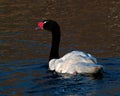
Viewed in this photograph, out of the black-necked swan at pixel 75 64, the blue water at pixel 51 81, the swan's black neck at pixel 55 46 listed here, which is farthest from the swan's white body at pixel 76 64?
the swan's black neck at pixel 55 46

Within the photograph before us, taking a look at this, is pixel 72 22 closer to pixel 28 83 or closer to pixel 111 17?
pixel 111 17

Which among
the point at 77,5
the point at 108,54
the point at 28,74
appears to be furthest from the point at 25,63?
the point at 77,5

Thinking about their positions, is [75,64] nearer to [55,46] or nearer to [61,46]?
[55,46]

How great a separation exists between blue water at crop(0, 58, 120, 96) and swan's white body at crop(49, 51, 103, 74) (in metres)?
0.16

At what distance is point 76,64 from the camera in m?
15.6

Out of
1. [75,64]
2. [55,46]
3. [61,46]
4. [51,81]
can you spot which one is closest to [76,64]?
[75,64]

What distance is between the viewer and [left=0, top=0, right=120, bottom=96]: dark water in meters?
14.6

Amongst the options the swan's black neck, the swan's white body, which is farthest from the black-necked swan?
the swan's black neck

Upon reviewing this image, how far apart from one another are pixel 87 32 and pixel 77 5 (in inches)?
206

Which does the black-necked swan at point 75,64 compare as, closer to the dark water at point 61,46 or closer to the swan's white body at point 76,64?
the swan's white body at point 76,64

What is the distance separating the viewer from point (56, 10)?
85.1 feet

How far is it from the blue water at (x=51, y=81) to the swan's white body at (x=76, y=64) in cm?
16

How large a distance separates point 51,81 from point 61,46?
440 centimetres

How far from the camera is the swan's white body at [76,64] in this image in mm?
15203
